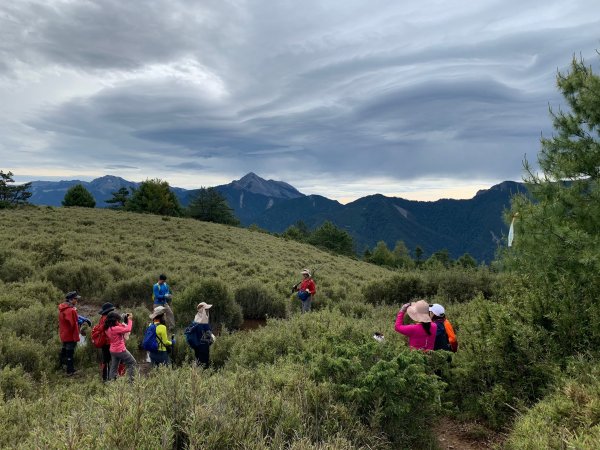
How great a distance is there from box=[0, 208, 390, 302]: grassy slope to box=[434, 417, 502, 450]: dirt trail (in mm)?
9749

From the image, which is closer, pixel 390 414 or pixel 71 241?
pixel 390 414

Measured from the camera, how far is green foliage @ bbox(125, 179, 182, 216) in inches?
2197

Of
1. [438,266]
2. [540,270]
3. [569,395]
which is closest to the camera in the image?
[569,395]

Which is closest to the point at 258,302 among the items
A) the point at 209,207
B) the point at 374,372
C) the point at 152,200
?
the point at 374,372

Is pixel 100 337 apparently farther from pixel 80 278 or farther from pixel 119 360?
pixel 80 278

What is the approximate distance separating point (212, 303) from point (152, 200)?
1927 inches

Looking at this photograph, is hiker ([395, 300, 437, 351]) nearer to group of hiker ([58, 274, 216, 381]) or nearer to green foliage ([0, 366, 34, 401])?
group of hiker ([58, 274, 216, 381])

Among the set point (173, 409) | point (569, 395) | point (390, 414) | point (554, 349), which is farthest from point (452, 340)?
point (173, 409)

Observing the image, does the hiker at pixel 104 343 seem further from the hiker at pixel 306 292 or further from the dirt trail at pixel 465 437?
the dirt trail at pixel 465 437

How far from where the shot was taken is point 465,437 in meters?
5.36

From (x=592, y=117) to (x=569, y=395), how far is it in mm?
5867

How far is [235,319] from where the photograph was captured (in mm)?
12086

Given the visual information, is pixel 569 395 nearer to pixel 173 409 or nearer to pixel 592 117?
pixel 173 409

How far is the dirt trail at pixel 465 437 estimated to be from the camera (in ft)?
16.8
